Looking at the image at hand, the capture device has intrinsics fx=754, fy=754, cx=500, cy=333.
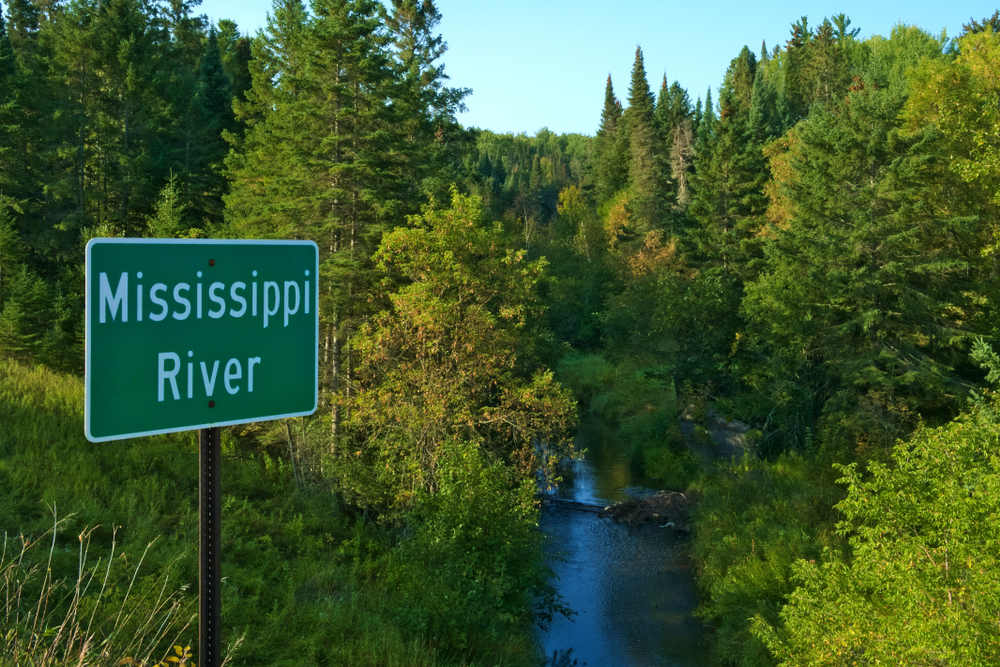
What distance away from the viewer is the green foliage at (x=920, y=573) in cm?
891

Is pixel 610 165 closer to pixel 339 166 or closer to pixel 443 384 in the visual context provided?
pixel 339 166

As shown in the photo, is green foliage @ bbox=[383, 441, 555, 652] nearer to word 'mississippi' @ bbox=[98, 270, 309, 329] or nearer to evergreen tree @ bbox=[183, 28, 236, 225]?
word 'mississippi' @ bbox=[98, 270, 309, 329]

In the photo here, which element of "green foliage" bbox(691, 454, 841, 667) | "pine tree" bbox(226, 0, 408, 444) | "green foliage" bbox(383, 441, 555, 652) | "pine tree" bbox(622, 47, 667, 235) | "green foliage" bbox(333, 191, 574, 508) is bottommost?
"green foliage" bbox(691, 454, 841, 667)

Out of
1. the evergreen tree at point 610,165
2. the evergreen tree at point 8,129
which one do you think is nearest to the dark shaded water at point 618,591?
the evergreen tree at point 8,129

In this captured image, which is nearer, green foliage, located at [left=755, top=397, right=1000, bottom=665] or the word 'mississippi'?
the word 'mississippi'

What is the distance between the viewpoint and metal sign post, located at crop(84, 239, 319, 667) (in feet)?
6.69

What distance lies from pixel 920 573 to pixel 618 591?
11.3m

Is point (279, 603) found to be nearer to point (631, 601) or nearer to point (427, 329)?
point (427, 329)

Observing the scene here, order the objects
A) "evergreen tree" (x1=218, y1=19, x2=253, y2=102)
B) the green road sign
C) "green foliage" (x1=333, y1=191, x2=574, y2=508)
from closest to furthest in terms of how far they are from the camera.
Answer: the green road sign → "green foliage" (x1=333, y1=191, x2=574, y2=508) → "evergreen tree" (x1=218, y1=19, x2=253, y2=102)

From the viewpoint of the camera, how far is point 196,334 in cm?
220

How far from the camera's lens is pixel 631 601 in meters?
19.7

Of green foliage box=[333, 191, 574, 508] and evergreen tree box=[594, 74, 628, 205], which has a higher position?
evergreen tree box=[594, 74, 628, 205]

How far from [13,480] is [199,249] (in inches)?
422

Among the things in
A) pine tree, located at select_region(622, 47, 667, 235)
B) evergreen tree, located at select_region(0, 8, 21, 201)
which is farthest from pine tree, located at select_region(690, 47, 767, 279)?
evergreen tree, located at select_region(0, 8, 21, 201)
